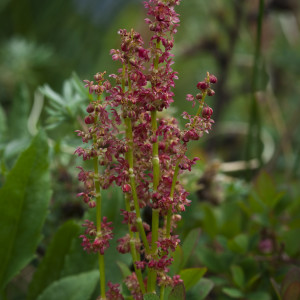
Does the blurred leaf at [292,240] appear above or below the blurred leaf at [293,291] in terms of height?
above

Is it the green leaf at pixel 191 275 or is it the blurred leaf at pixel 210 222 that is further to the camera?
the blurred leaf at pixel 210 222

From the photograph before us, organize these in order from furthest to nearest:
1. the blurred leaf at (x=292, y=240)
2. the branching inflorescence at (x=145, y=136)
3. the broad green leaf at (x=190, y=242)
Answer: the blurred leaf at (x=292, y=240)
the broad green leaf at (x=190, y=242)
the branching inflorescence at (x=145, y=136)

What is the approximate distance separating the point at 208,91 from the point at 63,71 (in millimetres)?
1326

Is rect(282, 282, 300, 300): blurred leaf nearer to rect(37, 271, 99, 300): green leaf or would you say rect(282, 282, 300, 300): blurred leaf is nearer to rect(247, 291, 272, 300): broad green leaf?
rect(247, 291, 272, 300): broad green leaf

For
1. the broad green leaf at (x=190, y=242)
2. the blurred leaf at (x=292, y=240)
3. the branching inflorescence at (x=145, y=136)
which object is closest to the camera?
the branching inflorescence at (x=145, y=136)

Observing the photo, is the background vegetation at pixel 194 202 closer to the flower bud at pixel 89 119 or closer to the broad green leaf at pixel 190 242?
the broad green leaf at pixel 190 242

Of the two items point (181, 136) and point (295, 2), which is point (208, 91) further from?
point (295, 2)

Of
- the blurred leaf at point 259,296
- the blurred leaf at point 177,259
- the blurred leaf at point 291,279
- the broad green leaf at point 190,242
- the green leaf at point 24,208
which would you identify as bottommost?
the blurred leaf at point 259,296

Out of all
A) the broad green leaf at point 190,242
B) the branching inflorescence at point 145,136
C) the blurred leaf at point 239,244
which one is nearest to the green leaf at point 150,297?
the branching inflorescence at point 145,136

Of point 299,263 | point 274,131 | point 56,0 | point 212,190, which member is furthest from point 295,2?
point 56,0

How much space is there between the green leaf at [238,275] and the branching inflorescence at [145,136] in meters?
0.17

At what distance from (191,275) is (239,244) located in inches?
5.4

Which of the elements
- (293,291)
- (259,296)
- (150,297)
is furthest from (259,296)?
(150,297)

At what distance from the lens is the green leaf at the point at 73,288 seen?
51 centimetres
